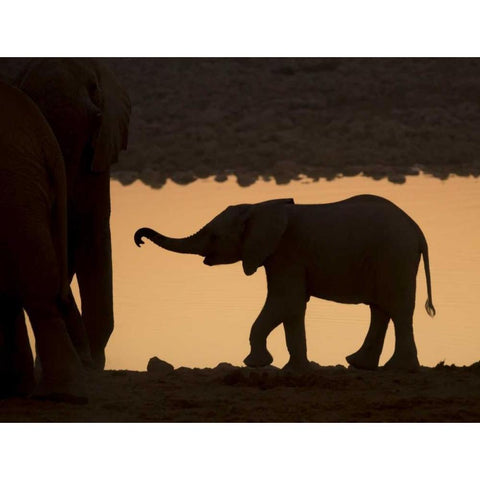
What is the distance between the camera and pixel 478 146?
10461 millimetres

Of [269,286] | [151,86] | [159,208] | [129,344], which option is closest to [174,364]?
[129,344]

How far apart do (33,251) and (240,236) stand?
1545 millimetres

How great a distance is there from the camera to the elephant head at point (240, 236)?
773cm

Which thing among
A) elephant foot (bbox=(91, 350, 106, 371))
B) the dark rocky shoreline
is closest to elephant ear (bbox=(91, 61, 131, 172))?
elephant foot (bbox=(91, 350, 106, 371))

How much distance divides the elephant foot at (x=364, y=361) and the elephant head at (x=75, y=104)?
4.20 ft

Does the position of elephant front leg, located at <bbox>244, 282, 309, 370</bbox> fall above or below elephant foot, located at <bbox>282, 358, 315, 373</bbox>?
above

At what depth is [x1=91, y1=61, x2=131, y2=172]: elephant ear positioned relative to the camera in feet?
25.4

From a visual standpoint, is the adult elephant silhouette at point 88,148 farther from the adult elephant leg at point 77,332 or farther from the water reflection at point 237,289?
the water reflection at point 237,289

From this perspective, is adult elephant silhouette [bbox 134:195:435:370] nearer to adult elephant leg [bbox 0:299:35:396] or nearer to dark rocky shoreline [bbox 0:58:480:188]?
adult elephant leg [bbox 0:299:35:396]

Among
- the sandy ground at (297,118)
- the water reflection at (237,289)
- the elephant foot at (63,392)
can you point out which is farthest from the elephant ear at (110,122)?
the elephant foot at (63,392)

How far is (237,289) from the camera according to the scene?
348 inches

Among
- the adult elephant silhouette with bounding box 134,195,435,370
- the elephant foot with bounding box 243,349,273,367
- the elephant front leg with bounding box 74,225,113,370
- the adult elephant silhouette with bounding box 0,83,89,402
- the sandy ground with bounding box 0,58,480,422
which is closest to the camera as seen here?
the adult elephant silhouette with bounding box 0,83,89,402

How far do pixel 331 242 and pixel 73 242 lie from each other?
41.2 inches

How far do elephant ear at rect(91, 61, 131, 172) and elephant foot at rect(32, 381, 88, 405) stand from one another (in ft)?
4.44
